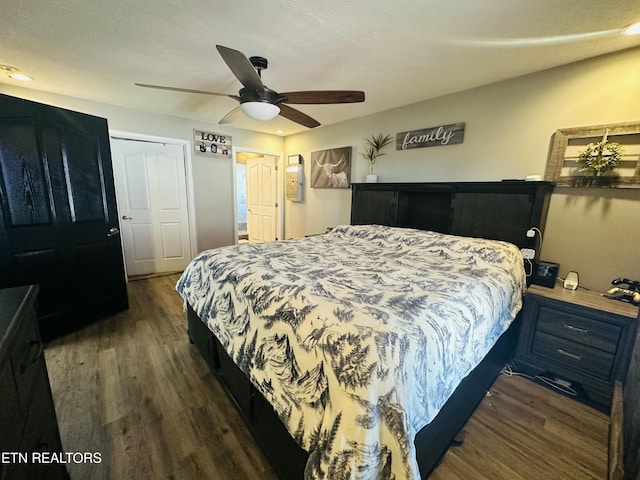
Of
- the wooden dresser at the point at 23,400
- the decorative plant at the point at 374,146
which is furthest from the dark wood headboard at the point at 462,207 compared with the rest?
the wooden dresser at the point at 23,400

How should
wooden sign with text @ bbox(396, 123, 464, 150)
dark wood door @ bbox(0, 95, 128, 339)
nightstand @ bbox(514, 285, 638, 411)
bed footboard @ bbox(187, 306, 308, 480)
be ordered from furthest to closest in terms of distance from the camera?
1. wooden sign with text @ bbox(396, 123, 464, 150)
2. dark wood door @ bbox(0, 95, 128, 339)
3. nightstand @ bbox(514, 285, 638, 411)
4. bed footboard @ bbox(187, 306, 308, 480)

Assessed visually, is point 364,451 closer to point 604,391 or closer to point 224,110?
point 604,391

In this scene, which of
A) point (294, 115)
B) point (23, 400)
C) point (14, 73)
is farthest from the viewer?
point (14, 73)

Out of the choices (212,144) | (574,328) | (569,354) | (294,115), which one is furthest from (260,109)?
(569,354)

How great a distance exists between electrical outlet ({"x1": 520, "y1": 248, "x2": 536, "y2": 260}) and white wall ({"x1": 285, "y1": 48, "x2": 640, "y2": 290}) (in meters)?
0.28

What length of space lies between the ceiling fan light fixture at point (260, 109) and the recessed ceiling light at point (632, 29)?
90.3 inches

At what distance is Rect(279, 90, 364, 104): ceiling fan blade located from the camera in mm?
1929

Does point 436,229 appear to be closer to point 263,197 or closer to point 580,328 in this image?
point 580,328

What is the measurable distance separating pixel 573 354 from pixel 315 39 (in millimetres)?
2897

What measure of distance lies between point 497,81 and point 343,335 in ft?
9.25

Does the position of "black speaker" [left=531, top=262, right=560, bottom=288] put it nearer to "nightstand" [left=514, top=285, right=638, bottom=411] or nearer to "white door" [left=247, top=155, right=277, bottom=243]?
"nightstand" [left=514, top=285, right=638, bottom=411]

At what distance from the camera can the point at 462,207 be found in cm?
258

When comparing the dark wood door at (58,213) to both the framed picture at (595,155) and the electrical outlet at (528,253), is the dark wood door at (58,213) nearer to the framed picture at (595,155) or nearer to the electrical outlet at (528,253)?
the electrical outlet at (528,253)

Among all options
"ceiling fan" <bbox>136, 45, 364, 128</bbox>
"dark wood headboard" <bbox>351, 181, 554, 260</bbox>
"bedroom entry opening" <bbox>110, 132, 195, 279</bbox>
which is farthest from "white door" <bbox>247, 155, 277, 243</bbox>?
"ceiling fan" <bbox>136, 45, 364, 128</bbox>
